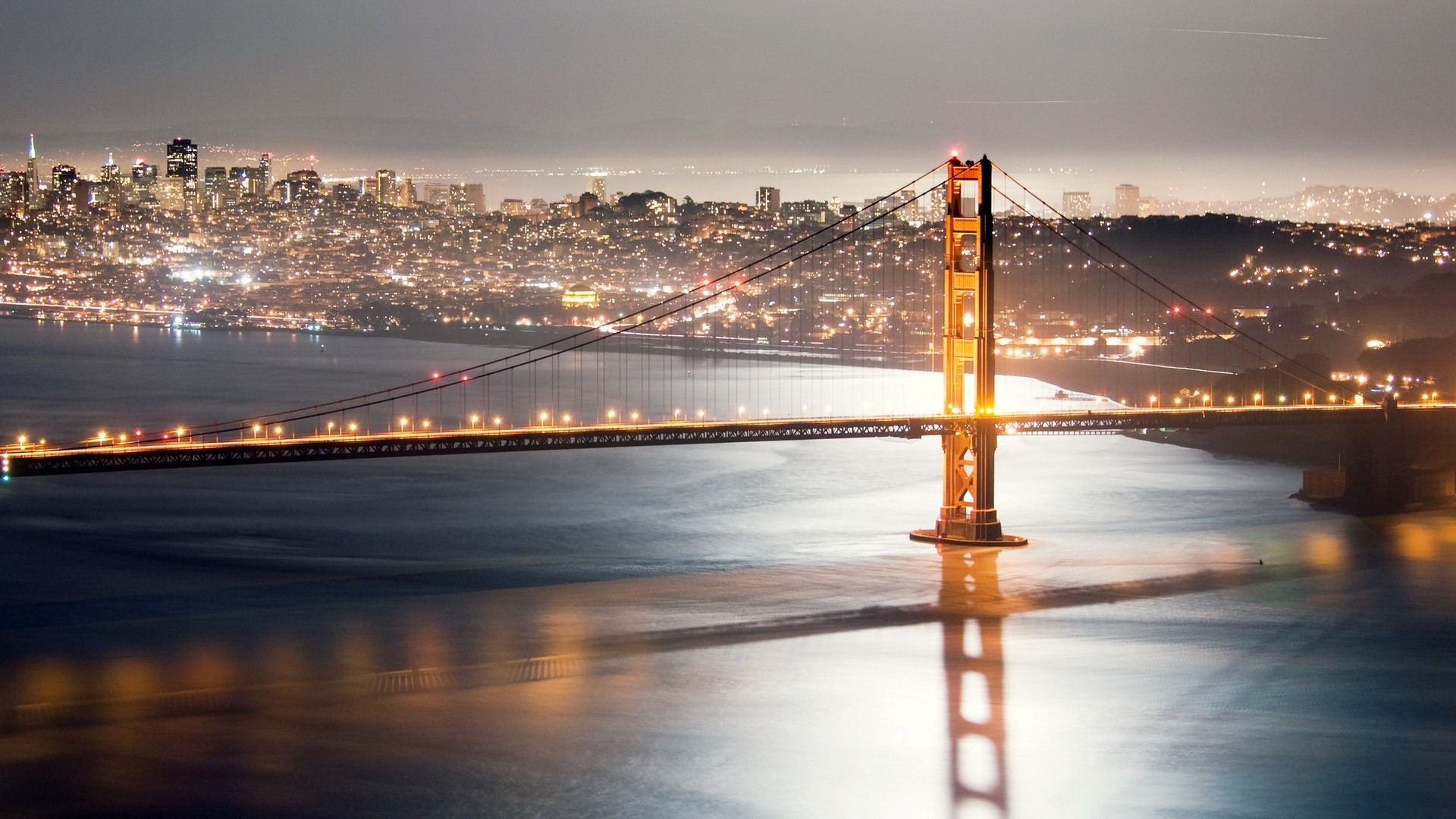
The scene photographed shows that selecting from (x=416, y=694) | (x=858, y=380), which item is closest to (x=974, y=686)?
(x=416, y=694)

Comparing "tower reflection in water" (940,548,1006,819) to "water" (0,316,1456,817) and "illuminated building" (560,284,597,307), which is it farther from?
"illuminated building" (560,284,597,307)

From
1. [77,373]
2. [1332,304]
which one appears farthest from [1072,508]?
[77,373]

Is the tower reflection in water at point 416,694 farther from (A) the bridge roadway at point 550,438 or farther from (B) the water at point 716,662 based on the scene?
(A) the bridge roadway at point 550,438

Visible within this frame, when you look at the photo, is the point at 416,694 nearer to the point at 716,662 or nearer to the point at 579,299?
the point at 716,662

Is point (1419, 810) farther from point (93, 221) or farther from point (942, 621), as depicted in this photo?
point (93, 221)

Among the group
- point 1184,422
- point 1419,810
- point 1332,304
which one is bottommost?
point 1419,810
